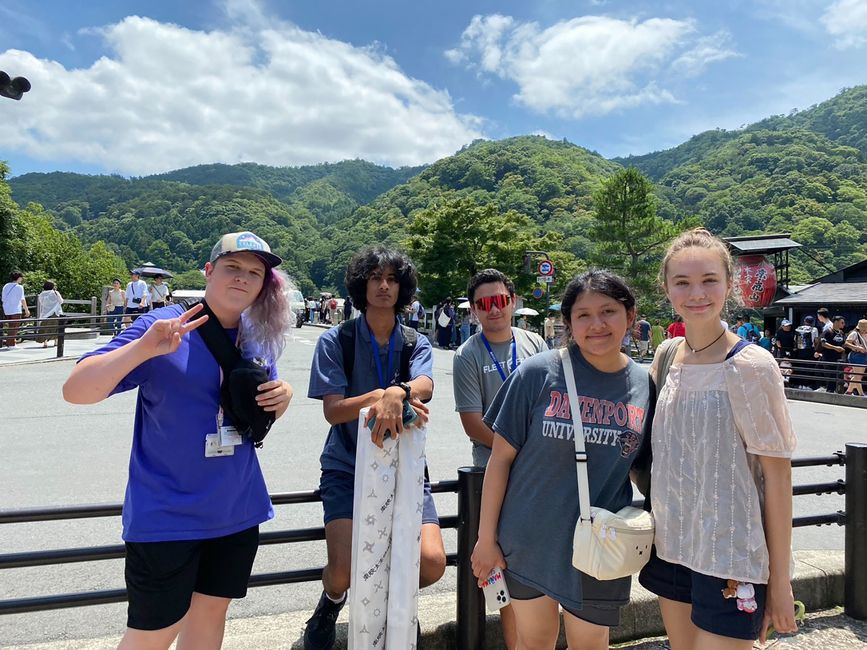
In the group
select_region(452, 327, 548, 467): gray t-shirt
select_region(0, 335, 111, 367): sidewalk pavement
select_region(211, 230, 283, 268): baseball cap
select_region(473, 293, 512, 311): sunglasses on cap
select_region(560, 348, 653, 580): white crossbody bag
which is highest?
select_region(211, 230, 283, 268): baseball cap

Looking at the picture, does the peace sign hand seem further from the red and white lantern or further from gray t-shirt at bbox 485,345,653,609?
the red and white lantern

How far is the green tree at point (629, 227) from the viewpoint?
117 ft

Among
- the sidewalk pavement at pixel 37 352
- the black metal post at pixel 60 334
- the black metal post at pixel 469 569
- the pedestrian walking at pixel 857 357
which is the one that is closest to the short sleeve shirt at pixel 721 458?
the black metal post at pixel 469 569

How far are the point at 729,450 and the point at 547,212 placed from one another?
305ft

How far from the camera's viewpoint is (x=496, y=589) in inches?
87.1

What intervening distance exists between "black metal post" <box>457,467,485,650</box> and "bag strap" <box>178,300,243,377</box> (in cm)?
129

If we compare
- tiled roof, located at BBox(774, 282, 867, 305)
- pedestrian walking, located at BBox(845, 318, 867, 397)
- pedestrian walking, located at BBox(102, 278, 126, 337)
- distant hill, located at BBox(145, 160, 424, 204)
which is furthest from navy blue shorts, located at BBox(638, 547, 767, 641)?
distant hill, located at BBox(145, 160, 424, 204)

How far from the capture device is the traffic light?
361 inches

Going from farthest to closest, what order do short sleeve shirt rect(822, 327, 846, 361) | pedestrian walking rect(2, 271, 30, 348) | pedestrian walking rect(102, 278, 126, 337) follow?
pedestrian walking rect(102, 278, 126, 337)
pedestrian walking rect(2, 271, 30, 348)
short sleeve shirt rect(822, 327, 846, 361)

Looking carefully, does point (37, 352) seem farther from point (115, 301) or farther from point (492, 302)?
point (492, 302)

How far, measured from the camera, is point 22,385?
1147cm

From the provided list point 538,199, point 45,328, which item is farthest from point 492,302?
point 538,199

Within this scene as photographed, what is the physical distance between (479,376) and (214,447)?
156 centimetres

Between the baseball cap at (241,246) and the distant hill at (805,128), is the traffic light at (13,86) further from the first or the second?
the distant hill at (805,128)
